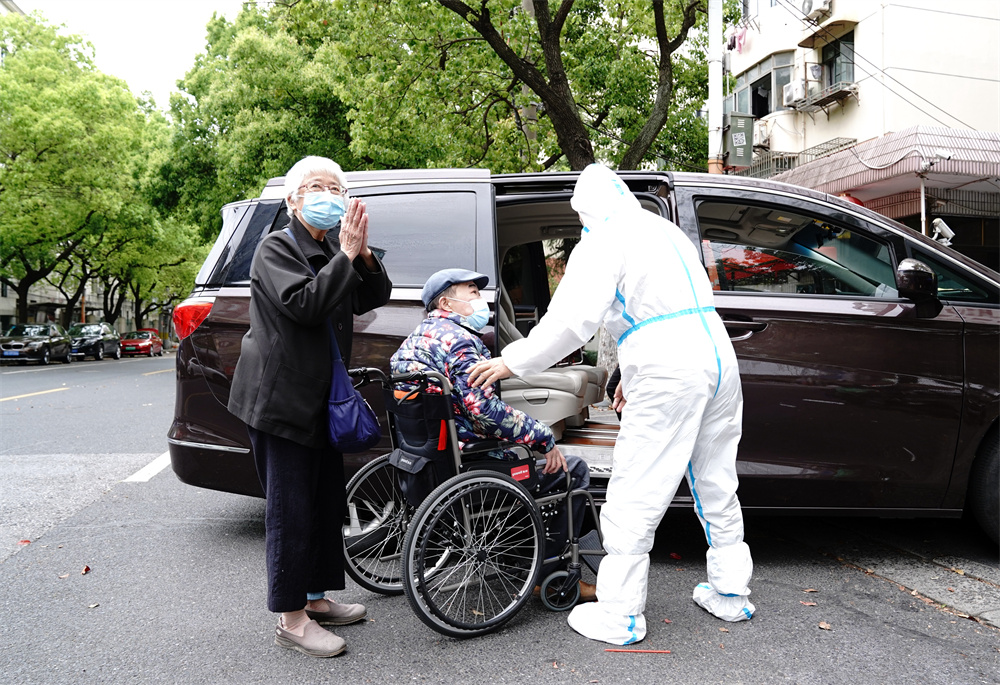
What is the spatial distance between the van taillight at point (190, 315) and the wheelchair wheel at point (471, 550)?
1.78 meters

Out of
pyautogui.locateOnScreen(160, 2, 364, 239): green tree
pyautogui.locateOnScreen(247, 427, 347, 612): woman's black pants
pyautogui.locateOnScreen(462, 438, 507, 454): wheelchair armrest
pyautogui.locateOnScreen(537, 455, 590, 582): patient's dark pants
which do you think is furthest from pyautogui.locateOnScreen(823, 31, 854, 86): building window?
pyautogui.locateOnScreen(247, 427, 347, 612): woman's black pants

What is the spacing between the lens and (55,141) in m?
29.1

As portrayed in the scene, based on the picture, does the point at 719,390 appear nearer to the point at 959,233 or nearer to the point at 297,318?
the point at 297,318

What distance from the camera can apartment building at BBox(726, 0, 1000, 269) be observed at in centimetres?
1158

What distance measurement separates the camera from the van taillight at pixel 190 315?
4.21 metres

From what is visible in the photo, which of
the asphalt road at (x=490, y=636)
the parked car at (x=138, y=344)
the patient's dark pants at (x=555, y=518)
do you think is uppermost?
the patient's dark pants at (x=555, y=518)

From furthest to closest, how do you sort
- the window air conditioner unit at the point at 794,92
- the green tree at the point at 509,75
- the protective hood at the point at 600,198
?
the window air conditioner unit at the point at 794,92
the green tree at the point at 509,75
the protective hood at the point at 600,198

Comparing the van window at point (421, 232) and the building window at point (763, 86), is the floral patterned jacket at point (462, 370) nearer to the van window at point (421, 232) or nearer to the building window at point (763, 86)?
the van window at point (421, 232)

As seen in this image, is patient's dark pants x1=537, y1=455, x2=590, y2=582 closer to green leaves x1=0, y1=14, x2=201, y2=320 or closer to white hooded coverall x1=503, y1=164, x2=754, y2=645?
white hooded coverall x1=503, y1=164, x2=754, y2=645

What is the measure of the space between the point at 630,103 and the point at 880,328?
13.3 m

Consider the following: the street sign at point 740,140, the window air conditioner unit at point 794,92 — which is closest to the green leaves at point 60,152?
the street sign at point 740,140

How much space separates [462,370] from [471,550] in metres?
0.73

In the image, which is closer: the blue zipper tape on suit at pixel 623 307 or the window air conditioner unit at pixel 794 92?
the blue zipper tape on suit at pixel 623 307

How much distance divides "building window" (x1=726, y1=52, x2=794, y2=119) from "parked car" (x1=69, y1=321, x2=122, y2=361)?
85.2ft
